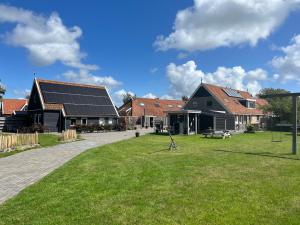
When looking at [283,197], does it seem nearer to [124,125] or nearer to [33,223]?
[33,223]

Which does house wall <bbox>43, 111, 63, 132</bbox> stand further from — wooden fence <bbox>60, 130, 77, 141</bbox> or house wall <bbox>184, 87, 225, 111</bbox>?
house wall <bbox>184, 87, 225, 111</bbox>

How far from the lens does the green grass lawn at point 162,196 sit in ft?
23.2

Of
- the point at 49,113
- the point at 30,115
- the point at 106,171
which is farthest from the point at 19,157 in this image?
the point at 30,115

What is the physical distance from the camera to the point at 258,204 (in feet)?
26.3

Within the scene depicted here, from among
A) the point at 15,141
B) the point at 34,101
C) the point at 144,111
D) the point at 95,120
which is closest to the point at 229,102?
the point at 144,111

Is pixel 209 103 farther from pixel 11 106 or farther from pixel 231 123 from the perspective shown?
pixel 11 106

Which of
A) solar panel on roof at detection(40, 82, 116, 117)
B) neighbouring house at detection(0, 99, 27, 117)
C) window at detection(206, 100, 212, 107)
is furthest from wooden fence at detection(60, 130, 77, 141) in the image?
neighbouring house at detection(0, 99, 27, 117)

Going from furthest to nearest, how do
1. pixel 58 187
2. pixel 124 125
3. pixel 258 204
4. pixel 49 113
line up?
1. pixel 124 125
2. pixel 49 113
3. pixel 58 187
4. pixel 258 204

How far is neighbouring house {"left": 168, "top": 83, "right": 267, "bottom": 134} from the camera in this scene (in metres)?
39.8

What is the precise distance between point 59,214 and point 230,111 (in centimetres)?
3800

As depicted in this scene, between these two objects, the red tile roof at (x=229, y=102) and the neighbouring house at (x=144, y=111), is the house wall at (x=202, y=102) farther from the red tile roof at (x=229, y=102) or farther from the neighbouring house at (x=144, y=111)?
the neighbouring house at (x=144, y=111)

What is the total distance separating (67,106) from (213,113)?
1977 centimetres

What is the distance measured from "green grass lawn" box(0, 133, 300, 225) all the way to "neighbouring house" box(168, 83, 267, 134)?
84.9 feet

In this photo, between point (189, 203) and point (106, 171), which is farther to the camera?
point (106, 171)
